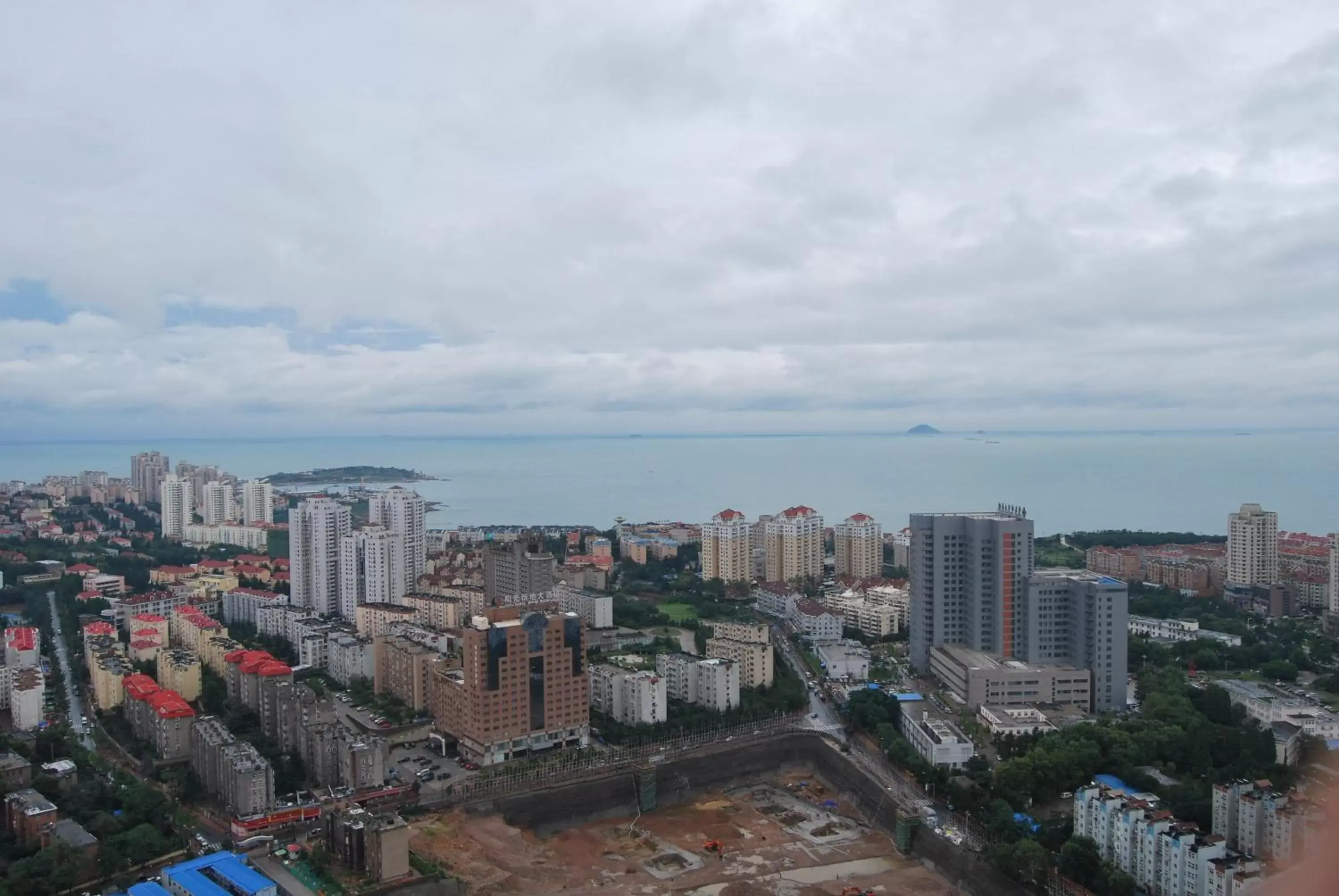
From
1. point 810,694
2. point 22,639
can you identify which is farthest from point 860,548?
point 22,639

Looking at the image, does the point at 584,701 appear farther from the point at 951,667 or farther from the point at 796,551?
the point at 796,551

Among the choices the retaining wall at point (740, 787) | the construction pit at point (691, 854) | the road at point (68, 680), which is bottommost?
the construction pit at point (691, 854)

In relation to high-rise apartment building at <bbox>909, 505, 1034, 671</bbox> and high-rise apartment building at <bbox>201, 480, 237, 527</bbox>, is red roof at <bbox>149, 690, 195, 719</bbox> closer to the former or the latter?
high-rise apartment building at <bbox>909, 505, 1034, 671</bbox>

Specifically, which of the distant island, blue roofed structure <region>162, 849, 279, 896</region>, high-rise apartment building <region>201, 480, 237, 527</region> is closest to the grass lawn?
blue roofed structure <region>162, 849, 279, 896</region>

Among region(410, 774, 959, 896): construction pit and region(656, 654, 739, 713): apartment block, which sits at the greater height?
region(656, 654, 739, 713): apartment block

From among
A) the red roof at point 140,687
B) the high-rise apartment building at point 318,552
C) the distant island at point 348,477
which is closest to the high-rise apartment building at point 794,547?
the high-rise apartment building at point 318,552

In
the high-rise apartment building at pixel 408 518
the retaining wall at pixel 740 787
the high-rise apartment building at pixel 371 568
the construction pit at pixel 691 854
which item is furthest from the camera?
the high-rise apartment building at pixel 408 518

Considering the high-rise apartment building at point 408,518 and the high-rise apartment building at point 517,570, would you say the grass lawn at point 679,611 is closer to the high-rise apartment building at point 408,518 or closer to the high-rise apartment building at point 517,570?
the high-rise apartment building at point 517,570
